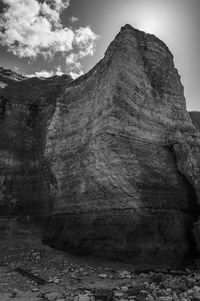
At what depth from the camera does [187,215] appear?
13656mm

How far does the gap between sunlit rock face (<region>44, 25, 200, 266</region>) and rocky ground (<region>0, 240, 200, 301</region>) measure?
2.34 ft

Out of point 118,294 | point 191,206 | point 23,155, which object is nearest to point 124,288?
point 118,294

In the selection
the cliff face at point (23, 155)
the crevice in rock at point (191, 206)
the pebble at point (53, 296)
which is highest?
the cliff face at point (23, 155)

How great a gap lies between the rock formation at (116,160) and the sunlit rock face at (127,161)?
5cm

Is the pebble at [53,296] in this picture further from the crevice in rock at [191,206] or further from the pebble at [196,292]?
the crevice in rock at [191,206]

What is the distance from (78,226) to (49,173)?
408 cm

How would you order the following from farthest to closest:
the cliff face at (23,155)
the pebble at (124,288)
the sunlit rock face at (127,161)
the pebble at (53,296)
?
the cliff face at (23,155), the sunlit rock face at (127,161), the pebble at (124,288), the pebble at (53,296)

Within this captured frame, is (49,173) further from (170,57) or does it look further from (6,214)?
(170,57)

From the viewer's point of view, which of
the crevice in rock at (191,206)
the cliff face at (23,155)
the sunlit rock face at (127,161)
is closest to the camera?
the sunlit rock face at (127,161)

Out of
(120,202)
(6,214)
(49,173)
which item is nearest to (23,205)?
(6,214)

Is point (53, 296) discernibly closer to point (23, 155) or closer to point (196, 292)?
point (196, 292)

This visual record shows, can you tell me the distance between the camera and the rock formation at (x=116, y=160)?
41.6ft

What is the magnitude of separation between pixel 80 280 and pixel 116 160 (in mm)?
5062

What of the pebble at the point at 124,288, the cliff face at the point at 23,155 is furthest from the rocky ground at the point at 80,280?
the cliff face at the point at 23,155
